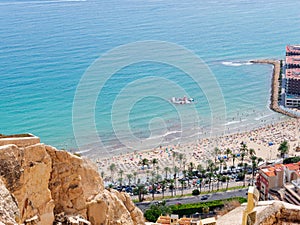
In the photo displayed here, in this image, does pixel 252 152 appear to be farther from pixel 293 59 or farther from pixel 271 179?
pixel 293 59

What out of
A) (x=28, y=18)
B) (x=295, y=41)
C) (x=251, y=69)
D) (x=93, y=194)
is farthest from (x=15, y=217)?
(x=28, y=18)

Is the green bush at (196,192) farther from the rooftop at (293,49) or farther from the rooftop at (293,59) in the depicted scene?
the rooftop at (293,49)

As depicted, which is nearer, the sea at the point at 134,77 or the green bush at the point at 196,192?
the green bush at the point at 196,192

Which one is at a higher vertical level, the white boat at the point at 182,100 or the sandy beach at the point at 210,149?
the white boat at the point at 182,100

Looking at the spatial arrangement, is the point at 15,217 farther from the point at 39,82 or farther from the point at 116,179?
the point at 39,82

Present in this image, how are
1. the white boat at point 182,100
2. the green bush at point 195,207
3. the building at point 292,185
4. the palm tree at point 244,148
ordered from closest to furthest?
the building at point 292,185
the green bush at point 195,207
the palm tree at point 244,148
the white boat at point 182,100

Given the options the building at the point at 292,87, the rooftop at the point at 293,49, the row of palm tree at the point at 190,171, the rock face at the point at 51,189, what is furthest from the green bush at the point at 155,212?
the rooftop at the point at 293,49

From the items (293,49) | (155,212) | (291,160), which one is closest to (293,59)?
(293,49)
